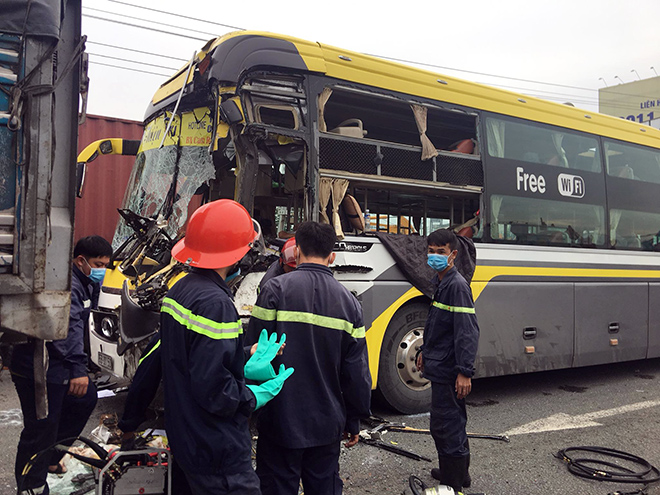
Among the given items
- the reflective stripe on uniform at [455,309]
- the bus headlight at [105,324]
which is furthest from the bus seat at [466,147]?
the bus headlight at [105,324]

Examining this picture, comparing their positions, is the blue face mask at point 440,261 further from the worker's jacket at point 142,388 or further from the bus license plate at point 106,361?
the bus license plate at point 106,361

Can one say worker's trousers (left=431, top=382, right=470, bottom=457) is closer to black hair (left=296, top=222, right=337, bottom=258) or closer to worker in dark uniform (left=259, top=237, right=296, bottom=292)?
worker in dark uniform (left=259, top=237, right=296, bottom=292)

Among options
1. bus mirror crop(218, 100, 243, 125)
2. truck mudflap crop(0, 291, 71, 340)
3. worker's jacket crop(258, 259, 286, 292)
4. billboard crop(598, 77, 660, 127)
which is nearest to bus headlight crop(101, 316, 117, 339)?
worker's jacket crop(258, 259, 286, 292)

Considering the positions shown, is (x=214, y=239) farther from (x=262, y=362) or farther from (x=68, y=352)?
(x=68, y=352)

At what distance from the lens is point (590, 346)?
7.09 m

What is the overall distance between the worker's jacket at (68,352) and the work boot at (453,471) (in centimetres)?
249

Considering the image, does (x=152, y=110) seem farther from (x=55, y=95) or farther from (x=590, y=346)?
(x=590, y=346)

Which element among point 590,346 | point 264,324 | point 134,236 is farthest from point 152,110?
point 590,346

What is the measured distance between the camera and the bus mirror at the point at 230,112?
479 centimetres

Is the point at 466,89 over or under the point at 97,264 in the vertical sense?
over

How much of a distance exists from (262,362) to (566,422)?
433cm

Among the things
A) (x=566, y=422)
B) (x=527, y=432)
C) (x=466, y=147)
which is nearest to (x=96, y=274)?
(x=527, y=432)

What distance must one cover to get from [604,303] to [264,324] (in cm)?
600

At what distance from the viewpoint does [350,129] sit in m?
5.53
